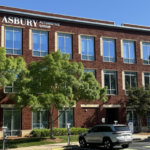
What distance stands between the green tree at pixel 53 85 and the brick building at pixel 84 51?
661 centimetres

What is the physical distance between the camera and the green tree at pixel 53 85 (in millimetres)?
20094

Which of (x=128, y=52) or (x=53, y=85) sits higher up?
(x=128, y=52)

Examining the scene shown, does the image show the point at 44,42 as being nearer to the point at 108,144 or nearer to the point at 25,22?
the point at 25,22

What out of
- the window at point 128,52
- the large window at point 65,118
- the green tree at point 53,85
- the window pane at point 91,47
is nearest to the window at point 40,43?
the window pane at point 91,47

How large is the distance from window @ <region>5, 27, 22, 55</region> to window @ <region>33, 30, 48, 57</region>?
1717 millimetres

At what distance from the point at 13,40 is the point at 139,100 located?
16.0 m

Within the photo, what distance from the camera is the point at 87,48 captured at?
3148 centimetres

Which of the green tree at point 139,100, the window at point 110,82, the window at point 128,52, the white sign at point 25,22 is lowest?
the green tree at point 139,100

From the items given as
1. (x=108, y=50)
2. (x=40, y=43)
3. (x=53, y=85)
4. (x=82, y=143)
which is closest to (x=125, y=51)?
(x=108, y=50)

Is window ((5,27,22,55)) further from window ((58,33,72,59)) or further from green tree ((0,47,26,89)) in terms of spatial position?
green tree ((0,47,26,89))

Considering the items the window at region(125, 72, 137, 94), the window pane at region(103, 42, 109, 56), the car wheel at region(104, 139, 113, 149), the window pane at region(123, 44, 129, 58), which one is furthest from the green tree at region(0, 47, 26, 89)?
the window pane at region(123, 44, 129, 58)

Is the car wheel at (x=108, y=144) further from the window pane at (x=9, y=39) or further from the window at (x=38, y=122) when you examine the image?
the window pane at (x=9, y=39)

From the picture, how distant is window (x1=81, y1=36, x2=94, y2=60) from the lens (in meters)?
31.2

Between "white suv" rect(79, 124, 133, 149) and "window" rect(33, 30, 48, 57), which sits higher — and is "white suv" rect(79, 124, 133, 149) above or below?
below
